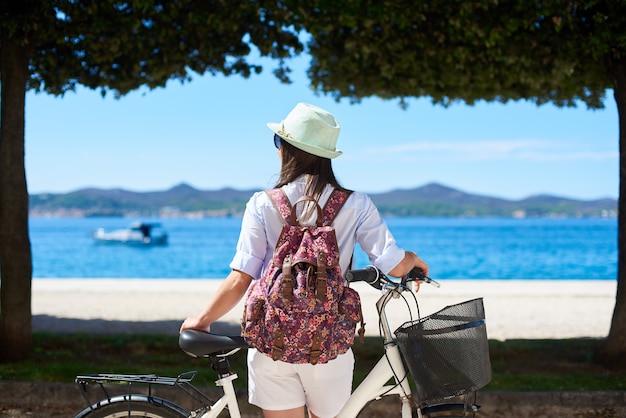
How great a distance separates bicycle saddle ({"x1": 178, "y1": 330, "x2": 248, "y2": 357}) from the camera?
3.16 m

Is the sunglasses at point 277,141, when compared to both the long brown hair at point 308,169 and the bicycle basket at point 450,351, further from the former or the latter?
the bicycle basket at point 450,351

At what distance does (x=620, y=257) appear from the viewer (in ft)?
29.0

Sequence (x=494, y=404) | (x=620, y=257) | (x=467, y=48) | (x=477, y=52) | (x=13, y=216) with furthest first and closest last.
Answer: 1. (x=477, y=52)
2. (x=467, y=48)
3. (x=620, y=257)
4. (x=13, y=216)
5. (x=494, y=404)

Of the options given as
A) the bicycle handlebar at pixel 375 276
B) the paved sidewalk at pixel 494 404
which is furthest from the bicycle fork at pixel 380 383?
the paved sidewalk at pixel 494 404

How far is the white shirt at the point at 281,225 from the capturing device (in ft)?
10.4

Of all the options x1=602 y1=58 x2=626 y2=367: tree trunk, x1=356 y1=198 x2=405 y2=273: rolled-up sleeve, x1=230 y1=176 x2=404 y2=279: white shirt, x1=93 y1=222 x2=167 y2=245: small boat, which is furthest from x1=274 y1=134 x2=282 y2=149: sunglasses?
x1=93 y1=222 x2=167 y2=245: small boat

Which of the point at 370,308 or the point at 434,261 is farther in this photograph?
the point at 434,261

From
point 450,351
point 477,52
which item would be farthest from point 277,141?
point 477,52

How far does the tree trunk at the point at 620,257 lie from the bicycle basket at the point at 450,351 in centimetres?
611

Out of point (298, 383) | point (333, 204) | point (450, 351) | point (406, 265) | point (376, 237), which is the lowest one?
point (298, 383)

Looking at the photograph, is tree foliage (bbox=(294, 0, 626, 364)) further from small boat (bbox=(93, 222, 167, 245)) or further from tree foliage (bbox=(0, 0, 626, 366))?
small boat (bbox=(93, 222, 167, 245))

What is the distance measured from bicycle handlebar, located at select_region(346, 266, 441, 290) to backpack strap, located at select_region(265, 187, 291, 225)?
1.05ft

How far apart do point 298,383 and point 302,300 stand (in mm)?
425

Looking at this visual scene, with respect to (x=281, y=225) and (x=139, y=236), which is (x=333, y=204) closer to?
(x=281, y=225)
